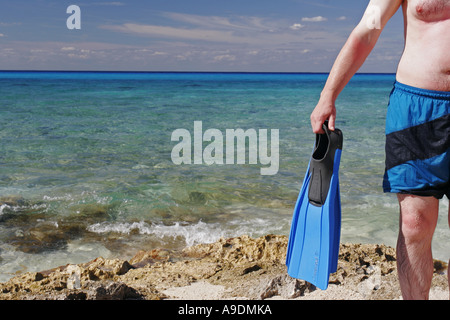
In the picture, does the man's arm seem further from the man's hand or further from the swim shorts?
the swim shorts

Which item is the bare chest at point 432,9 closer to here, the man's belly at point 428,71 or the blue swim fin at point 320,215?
the man's belly at point 428,71

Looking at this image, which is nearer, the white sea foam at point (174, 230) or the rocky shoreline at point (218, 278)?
the rocky shoreline at point (218, 278)

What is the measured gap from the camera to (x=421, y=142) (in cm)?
180

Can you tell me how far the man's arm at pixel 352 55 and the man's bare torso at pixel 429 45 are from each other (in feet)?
0.44

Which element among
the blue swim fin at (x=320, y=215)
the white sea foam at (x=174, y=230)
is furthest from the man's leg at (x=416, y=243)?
the white sea foam at (x=174, y=230)

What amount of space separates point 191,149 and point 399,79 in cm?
661

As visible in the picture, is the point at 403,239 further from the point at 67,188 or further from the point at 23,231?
the point at 67,188

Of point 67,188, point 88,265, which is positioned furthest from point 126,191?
point 88,265

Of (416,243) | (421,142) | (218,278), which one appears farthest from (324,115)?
(218,278)

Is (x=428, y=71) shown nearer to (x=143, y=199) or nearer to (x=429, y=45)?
(x=429, y=45)

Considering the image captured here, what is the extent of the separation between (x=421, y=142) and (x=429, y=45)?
16.4 inches

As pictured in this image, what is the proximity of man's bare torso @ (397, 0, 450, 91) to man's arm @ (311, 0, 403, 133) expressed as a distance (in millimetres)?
135

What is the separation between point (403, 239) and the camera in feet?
6.30

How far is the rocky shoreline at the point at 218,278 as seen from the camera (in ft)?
7.97
